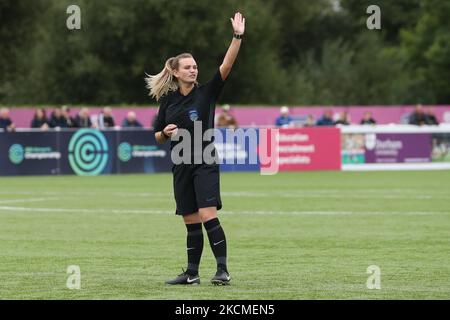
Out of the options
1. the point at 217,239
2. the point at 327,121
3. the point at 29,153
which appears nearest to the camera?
the point at 217,239

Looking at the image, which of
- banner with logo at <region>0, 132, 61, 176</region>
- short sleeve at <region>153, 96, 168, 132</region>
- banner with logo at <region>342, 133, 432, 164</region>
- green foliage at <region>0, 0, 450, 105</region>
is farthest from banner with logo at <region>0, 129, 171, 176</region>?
green foliage at <region>0, 0, 450, 105</region>

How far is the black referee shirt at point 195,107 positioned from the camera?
36.5 ft

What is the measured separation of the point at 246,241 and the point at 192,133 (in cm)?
488

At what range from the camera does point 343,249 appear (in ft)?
47.9

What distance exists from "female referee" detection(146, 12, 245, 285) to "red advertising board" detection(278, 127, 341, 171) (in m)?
25.6

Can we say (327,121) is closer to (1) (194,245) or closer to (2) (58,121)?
(2) (58,121)

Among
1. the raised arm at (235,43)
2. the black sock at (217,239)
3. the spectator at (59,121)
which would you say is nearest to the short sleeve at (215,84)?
the raised arm at (235,43)

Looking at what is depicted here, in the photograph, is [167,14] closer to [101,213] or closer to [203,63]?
[203,63]

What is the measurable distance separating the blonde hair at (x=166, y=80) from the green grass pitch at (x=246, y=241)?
6.05 ft

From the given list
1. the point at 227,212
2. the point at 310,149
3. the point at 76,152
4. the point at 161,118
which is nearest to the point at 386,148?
the point at 310,149

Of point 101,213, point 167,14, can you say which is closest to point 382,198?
point 101,213

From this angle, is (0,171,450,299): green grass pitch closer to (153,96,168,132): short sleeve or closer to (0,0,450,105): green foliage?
(153,96,168,132): short sleeve

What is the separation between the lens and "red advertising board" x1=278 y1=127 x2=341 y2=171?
123 ft

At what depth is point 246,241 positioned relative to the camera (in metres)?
15.8
